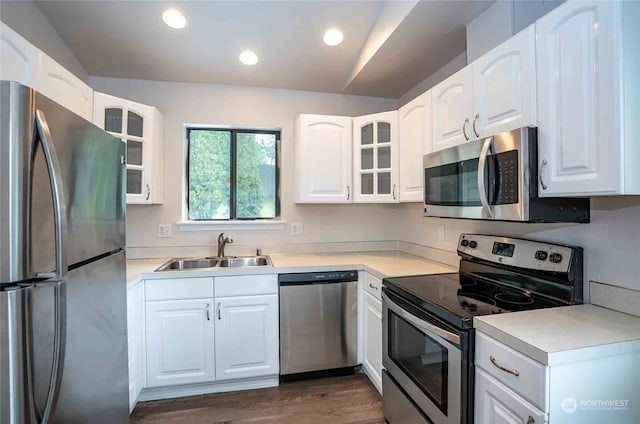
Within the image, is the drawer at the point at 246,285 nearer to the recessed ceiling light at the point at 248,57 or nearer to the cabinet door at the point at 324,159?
the cabinet door at the point at 324,159

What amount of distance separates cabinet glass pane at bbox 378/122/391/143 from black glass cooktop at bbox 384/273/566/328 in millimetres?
1194

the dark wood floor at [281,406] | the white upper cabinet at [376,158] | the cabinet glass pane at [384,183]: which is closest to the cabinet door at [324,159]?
the white upper cabinet at [376,158]

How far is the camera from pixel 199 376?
2.17 metres

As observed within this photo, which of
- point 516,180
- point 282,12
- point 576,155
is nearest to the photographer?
point 576,155

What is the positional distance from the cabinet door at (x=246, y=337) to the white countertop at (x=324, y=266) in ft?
0.69

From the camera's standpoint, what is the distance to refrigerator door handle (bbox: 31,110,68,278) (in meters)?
0.75

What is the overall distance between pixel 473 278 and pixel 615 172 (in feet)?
3.36

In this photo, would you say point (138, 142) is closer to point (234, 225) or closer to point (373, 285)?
point (234, 225)

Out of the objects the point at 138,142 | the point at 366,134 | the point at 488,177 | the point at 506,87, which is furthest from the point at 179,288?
the point at 506,87

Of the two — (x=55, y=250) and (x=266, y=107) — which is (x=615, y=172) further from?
(x=266, y=107)

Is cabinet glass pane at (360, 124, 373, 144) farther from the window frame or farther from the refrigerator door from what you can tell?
the refrigerator door

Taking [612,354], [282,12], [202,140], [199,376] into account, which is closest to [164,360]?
[199,376]

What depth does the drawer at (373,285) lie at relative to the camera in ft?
6.98

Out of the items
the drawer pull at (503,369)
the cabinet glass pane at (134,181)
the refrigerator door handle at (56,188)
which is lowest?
the drawer pull at (503,369)
